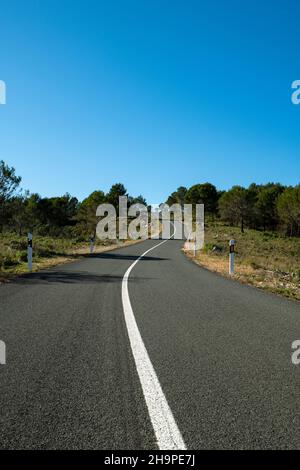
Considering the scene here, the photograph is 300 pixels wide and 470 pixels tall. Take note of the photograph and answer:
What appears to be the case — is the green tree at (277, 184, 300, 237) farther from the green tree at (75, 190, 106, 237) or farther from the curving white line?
the curving white line

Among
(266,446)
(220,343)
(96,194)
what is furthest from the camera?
(96,194)

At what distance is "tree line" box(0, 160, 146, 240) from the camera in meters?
23.8

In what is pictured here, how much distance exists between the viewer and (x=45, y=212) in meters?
79.9

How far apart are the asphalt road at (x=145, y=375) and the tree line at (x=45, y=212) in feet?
59.2

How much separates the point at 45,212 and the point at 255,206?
48495 millimetres

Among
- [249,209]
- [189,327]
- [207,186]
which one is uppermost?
[207,186]

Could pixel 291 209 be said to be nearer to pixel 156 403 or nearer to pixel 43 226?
pixel 43 226

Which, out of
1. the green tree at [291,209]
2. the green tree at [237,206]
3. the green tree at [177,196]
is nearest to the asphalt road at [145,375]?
the green tree at [291,209]

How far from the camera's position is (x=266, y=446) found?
2.44 m
